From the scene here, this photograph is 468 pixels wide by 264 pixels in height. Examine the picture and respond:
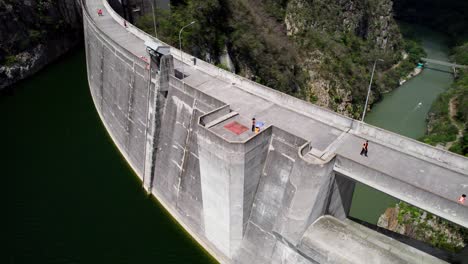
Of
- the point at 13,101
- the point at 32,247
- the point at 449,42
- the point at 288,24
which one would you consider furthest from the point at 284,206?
the point at 449,42

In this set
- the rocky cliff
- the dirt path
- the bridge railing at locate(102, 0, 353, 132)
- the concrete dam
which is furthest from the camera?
the rocky cliff

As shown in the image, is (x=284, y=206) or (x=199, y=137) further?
(x=199, y=137)

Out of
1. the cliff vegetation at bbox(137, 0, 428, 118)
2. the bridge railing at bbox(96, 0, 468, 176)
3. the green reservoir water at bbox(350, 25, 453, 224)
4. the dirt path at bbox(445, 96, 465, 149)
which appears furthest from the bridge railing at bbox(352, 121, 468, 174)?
the cliff vegetation at bbox(137, 0, 428, 118)

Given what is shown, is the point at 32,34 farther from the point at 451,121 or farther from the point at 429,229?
Result: the point at 451,121

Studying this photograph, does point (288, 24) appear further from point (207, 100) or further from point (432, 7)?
point (432, 7)

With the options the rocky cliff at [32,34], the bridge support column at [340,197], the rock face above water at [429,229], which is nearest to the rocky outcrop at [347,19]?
the rocky cliff at [32,34]

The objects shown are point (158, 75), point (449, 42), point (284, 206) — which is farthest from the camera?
point (449, 42)

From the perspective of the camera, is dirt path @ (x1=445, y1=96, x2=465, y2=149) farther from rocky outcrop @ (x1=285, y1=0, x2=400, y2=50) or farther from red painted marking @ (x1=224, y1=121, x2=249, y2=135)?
red painted marking @ (x1=224, y1=121, x2=249, y2=135)

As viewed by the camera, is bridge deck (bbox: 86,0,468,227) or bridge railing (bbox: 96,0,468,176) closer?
bridge deck (bbox: 86,0,468,227)

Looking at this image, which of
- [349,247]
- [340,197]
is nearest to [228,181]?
[340,197]
